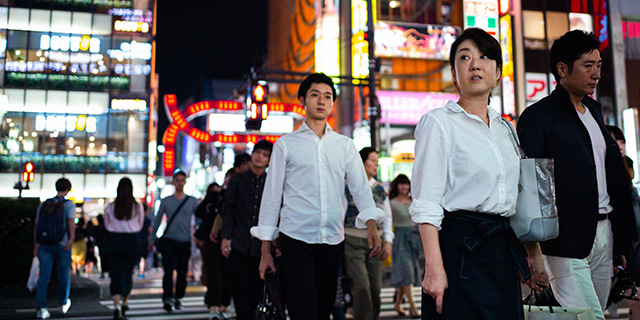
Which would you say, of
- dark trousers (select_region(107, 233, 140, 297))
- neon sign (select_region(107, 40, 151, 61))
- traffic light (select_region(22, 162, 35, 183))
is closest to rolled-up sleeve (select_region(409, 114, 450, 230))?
dark trousers (select_region(107, 233, 140, 297))

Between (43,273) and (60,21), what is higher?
(60,21)

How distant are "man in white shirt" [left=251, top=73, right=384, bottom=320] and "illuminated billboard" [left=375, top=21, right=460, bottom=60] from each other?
21255 mm

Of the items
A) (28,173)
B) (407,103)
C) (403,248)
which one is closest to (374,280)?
(403,248)

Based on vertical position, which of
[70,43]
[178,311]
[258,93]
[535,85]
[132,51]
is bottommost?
[178,311]

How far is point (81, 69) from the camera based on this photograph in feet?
145

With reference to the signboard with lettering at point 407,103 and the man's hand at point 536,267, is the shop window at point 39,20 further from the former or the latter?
the man's hand at point 536,267

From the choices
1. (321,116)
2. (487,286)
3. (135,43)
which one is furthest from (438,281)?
(135,43)

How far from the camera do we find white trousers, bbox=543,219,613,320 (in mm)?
3035

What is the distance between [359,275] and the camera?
6.23m

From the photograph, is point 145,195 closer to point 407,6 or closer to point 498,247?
point 407,6

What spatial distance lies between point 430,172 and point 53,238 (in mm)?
7052

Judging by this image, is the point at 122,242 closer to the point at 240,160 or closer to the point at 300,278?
the point at 240,160

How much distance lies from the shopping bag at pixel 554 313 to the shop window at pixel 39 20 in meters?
48.1

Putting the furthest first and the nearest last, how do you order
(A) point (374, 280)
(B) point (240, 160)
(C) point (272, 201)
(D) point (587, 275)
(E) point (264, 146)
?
(B) point (240, 160) < (A) point (374, 280) < (E) point (264, 146) < (C) point (272, 201) < (D) point (587, 275)
